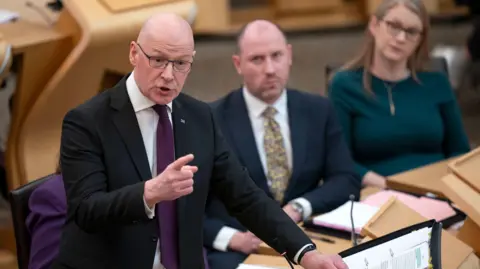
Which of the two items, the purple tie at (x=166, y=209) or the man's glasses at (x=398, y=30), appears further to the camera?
the man's glasses at (x=398, y=30)

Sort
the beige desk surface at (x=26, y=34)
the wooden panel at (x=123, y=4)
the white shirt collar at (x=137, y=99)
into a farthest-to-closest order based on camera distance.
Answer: the wooden panel at (x=123, y=4) → the beige desk surface at (x=26, y=34) → the white shirt collar at (x=137, y=99)

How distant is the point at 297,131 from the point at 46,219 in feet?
3.09

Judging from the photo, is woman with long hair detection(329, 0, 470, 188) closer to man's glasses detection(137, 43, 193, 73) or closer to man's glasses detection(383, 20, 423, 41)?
man's glasses detection(383, 20, 423, 41)

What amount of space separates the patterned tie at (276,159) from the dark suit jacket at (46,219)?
2.55 ft

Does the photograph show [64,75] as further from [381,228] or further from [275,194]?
[381,228]

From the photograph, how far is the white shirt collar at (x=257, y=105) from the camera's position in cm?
259

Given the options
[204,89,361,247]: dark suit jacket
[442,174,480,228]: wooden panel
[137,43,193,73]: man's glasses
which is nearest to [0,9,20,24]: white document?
[204,89,361,247]: dark suit jacket

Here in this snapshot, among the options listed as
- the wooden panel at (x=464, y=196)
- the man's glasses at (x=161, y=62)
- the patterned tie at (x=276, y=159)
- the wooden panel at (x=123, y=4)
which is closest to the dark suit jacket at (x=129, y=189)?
the man's glasses at (x=161, y=62)

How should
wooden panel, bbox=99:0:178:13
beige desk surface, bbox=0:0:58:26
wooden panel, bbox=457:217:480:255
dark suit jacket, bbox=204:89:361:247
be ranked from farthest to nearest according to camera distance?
1. beige desk surface, bbox=0:0:58:26
2. wooden panel, bbox=99:0:178:13
3. dark suit jacket, bbox=204:89:361:247
4. wooden panel, bbox=457:217:480:255

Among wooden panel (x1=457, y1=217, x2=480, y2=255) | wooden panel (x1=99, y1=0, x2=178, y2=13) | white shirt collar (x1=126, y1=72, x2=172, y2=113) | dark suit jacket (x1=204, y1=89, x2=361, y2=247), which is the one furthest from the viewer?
wooden panel (x1=99, y1=0, x2=178, y2=13)

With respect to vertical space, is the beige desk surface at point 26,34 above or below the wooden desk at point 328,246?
above

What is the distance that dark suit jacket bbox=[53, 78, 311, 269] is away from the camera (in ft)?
5.19

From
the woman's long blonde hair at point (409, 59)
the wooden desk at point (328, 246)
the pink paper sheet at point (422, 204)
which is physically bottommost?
the pink paper sheet at point (422, 204)

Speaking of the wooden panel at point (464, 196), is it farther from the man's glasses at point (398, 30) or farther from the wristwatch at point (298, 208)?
the man's glasses at point (398, 30)
